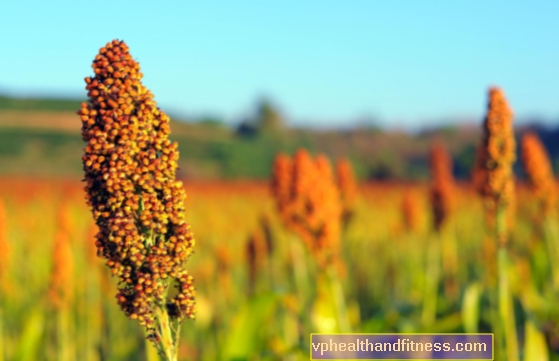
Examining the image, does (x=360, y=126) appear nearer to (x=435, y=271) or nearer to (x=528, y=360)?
(x=435, y=271)

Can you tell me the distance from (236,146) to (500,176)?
24074mm

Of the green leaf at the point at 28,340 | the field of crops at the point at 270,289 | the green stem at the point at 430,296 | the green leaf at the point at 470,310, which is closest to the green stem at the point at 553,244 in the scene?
the field of crops at the point at 270,289

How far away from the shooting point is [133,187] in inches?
57.5

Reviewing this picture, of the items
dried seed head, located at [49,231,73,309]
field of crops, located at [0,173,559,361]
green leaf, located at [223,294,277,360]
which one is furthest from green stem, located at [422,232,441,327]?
dried seed head, located at [49,231,73,309]

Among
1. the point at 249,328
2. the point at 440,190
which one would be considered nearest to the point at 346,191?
the point at 440,190

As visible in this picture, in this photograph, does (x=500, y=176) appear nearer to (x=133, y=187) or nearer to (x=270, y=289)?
(x=270, y=289)

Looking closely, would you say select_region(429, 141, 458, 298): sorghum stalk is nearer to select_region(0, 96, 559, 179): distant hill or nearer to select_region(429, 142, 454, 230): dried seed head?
select_region(429, 142, 454, 230): dried seed head

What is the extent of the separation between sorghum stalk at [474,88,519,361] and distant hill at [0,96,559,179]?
1680 cm

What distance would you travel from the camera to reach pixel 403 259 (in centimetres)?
926

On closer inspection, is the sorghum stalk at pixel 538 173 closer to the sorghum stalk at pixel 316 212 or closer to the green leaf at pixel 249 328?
the sorghum stalk at pixel 316 212

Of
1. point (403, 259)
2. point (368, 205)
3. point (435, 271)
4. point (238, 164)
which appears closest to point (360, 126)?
point (238, 164)

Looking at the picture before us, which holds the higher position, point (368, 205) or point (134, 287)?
point (368, 205)

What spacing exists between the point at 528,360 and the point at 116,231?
3383 mm

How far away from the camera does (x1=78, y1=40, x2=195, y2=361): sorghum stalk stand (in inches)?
56.7
